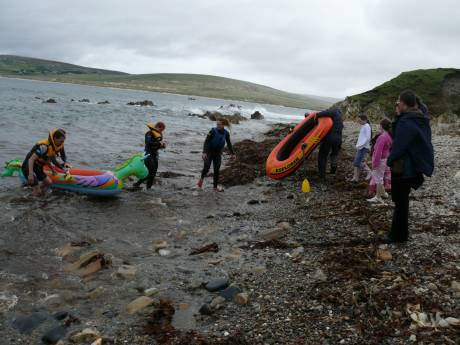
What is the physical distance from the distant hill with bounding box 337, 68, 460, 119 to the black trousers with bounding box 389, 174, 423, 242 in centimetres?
2824

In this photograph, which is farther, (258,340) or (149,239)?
(149,239)

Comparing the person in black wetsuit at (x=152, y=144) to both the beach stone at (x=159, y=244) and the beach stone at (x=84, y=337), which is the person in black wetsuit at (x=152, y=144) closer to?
the beach stone at (x=159, y=244)

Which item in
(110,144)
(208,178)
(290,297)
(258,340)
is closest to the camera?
(258,340)

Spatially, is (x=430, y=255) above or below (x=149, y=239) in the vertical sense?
above

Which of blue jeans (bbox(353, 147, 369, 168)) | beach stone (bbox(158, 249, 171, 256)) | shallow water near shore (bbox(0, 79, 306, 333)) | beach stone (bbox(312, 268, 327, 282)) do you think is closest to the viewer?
beach stone (bbox(312, 268, 327, 282))

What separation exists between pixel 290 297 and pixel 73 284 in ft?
10.9

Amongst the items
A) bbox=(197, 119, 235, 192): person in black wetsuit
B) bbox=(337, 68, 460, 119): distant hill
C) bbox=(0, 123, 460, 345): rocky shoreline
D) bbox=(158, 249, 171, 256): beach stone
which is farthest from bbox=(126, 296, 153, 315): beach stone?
bbox=(337, 68, 460, 119): distant hill

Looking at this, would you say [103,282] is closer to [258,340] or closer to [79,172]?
[258,340]

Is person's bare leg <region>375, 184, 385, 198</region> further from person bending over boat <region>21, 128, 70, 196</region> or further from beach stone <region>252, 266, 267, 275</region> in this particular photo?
person bending over boat <region>21, 128, 70, 196</region>

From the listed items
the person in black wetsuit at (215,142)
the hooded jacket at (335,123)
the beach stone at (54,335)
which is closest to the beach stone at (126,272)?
the beach stone at (54,335)

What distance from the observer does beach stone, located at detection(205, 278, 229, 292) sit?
5914 millimetres

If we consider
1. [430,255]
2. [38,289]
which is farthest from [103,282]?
[430,255]

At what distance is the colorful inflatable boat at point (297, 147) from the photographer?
1251cm

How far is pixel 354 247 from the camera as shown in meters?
6.72
